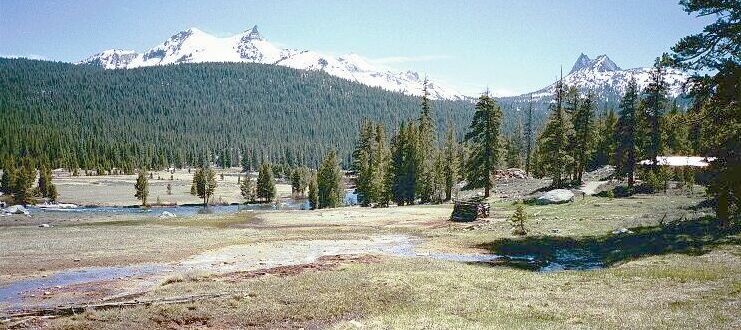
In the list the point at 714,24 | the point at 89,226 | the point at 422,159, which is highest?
the point at 714,24

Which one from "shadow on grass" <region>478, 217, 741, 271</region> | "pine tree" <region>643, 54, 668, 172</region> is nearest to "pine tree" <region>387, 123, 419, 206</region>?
"pine tree" <region>643, 54, 668, 172</region>

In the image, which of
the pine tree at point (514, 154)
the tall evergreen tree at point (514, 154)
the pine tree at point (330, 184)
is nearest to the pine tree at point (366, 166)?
the pine tree at point (330, 184)

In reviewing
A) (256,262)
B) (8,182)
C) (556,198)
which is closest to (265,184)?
(8,182)

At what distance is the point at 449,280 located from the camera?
24.0 metres

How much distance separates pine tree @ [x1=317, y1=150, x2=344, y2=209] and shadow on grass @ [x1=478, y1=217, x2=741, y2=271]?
56.9 m

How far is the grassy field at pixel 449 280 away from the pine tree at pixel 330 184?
4540 centimetres

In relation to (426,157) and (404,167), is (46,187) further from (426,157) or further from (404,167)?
(426,157)

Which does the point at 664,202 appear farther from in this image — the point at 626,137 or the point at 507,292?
the point at 507,292

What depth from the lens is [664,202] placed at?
5066 cm

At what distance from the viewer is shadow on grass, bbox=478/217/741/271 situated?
27781 mm

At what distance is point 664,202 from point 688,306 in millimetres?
39493

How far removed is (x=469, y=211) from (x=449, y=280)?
27.7 m

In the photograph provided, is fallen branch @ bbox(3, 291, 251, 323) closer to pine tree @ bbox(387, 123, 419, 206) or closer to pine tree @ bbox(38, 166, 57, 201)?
pine tree @ bbox(387, 123, 419, 206)

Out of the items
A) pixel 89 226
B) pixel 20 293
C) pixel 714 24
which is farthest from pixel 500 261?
pixel 89 226
